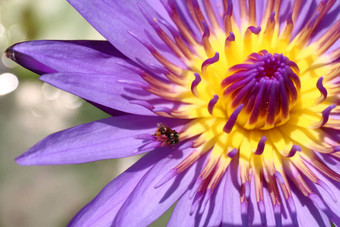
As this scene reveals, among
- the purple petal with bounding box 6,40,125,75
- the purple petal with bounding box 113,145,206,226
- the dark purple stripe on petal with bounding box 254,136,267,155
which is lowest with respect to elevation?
the purple petal with bounding box 113,145,206,226

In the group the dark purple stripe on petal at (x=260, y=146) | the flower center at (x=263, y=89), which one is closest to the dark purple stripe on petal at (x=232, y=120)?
the flower center at (x=263, y=89)

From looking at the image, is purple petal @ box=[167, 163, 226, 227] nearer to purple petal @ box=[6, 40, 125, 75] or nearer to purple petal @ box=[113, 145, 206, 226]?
purple petal @ box=[113, 145, 206, 226]

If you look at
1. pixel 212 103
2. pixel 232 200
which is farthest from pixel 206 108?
pixel 232 200

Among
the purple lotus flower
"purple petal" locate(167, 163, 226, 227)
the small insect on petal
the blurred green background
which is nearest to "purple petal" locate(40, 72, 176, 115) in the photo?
the purple lotus flower

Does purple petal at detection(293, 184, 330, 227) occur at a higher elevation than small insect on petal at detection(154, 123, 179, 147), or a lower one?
lower

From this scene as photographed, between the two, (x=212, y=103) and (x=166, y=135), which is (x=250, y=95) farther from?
(x=166, y=135)

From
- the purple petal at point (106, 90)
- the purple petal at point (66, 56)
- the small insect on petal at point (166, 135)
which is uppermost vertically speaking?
the purple petal at point (66, 56)

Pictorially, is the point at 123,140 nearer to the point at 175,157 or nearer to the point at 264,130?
the point at 175,157

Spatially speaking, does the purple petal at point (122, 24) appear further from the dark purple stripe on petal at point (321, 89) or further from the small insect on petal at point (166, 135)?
the dark purple stripe on petal at point (321, 89)
